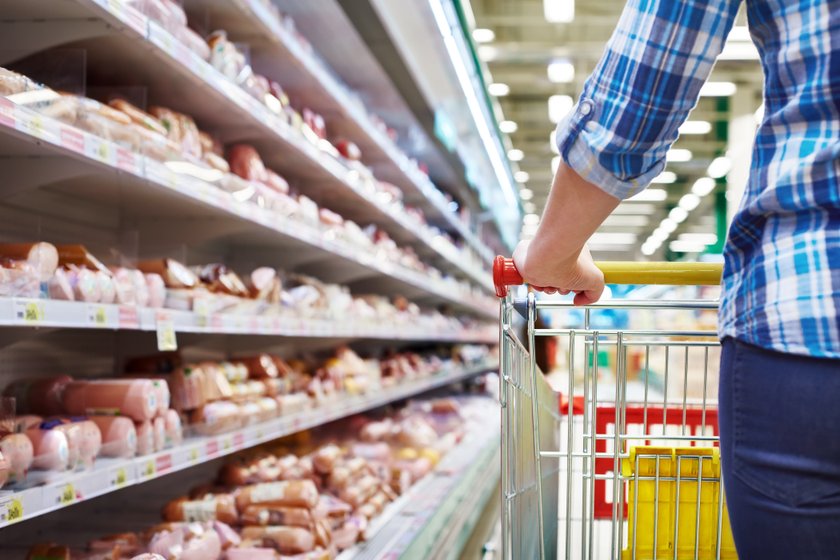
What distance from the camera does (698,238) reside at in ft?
80.1

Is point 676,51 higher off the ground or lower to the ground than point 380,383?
higher

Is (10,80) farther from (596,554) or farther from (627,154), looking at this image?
(596,554)

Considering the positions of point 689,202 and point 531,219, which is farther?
point 531,219

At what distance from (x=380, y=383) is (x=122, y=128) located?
263 centimetres

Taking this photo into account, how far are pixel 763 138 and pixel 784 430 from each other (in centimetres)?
26

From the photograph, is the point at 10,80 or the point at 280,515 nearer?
the point at 10,80

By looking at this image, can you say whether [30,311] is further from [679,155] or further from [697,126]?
[679,155]

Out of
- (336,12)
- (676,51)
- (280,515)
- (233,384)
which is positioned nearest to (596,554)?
(280,515)

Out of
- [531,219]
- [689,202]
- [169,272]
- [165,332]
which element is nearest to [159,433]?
[165,332]

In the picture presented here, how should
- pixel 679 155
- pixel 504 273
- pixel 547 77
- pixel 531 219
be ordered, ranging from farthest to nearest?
pixel 531 219
pixel 679 155
pixel 547 77
pixel 504 273

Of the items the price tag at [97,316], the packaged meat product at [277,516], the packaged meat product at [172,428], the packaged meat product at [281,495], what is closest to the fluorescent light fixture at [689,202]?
the packaged meat product at [281,495]

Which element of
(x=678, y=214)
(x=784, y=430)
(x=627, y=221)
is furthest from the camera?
(x=627, y=221)

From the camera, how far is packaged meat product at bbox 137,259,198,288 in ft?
7.18

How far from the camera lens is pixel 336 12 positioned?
3.25m
